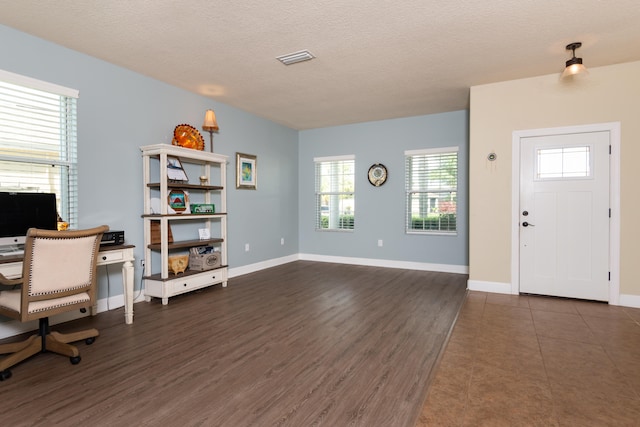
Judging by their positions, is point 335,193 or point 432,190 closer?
point 432,190

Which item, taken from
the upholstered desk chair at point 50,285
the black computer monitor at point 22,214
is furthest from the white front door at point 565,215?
the black computer monitor at point 22,214

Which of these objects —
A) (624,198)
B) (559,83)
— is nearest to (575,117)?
(559,83)

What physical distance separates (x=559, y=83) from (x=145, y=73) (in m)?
4.69

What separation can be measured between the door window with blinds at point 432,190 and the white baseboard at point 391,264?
0.55 meters

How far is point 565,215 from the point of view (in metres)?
3.94

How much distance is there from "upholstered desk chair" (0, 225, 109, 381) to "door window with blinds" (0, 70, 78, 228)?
110cm

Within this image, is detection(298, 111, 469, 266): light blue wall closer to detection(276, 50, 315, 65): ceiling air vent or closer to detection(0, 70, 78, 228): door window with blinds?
detection(276, 50, 315, 65): ceiling air vent

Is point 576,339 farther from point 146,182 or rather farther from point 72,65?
point 72,65

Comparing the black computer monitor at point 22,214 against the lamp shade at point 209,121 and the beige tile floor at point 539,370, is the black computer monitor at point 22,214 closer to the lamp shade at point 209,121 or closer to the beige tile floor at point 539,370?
the lamp shade at point 209,121

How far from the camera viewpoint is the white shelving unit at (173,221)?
379 centimetres

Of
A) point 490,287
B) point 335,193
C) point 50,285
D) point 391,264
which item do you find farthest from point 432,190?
point 50,285

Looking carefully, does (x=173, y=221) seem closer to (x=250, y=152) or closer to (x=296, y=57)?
(x=250, y=152)

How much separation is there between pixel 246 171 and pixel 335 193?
6.07 ft

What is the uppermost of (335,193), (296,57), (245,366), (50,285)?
(296,57)
